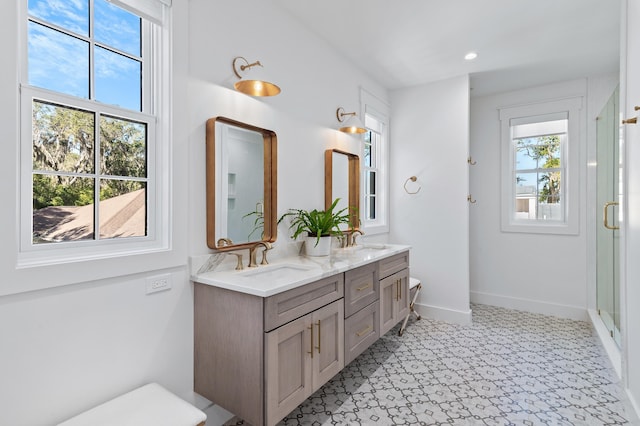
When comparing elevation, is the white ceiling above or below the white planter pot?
above

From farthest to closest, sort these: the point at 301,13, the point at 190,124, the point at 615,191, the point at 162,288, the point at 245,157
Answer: the point at 615,191
the point at 301,13
the point at 245,157
the point at 190,124
the point at 162,288

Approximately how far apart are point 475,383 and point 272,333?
1.65m

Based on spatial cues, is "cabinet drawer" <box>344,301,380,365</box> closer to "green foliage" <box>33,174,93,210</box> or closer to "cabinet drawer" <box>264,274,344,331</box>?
"cabinet drawer" <box>264,274,344,331</box>

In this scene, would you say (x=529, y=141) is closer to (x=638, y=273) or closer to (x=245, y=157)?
(x=638, y=273)

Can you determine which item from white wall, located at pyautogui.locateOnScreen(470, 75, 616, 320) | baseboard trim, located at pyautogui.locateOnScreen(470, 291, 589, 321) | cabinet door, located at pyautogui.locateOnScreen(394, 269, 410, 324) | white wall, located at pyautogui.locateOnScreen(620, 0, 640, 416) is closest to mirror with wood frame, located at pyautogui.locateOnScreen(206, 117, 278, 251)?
cabinet door, located at pyautogui.locateOnScreen(394, 269, 410, 324)

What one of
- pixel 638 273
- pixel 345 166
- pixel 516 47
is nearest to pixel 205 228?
pixel 345 166

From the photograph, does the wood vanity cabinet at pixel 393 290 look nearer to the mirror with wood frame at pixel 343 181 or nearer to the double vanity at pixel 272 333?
the double vanity at pixel 272 333

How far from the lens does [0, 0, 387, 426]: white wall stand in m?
1.18

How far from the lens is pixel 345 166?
3.08 metres

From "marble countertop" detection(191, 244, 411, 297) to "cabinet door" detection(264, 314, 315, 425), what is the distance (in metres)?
0.21

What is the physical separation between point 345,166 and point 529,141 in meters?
2.51

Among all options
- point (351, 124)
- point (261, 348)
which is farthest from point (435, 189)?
point (261, 348)

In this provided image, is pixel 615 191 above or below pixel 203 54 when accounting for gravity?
below

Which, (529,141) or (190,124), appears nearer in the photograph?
(190,124)
